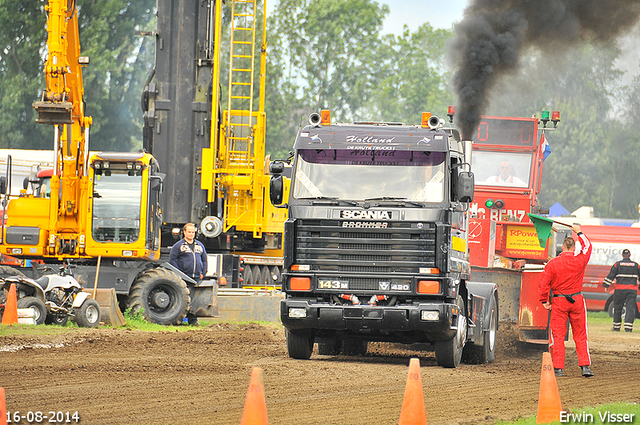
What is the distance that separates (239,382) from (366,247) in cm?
284

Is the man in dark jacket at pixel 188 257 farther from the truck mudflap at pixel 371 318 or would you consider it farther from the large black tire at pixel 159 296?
the truck mudflap at pixel 371 318

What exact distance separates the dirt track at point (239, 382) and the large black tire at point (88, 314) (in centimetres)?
46

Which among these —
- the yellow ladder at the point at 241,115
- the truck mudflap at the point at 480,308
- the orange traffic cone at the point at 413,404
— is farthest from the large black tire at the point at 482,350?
the yellow ladder at the point at 241,115

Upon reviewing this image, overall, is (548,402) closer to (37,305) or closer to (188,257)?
(37,305)

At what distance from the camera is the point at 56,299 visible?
16172 mm

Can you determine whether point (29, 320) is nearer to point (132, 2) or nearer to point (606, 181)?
point (132, 2)

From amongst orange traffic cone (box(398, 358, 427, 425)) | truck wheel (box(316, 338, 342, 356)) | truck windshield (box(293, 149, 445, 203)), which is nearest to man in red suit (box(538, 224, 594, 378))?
truck windshield (box(293, 149, 445, 203))

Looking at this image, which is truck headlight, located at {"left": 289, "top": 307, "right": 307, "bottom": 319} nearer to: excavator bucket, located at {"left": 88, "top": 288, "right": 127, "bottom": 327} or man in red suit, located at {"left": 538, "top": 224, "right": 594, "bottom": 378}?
man in red suit, located at {"left": 538, "top": 224, "right": 594, "bottom": 378}

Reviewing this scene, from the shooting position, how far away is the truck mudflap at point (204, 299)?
18.5m

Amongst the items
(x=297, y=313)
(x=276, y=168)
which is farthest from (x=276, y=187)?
(x=297, y=313)

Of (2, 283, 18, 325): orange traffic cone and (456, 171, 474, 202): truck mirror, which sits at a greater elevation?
(456, 171, 474, 202): truck mirror

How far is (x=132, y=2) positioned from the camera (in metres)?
52.8

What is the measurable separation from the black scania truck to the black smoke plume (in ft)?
24.2

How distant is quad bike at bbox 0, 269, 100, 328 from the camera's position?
52.0 ft
